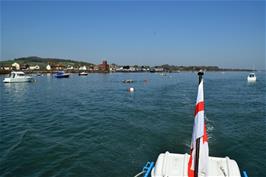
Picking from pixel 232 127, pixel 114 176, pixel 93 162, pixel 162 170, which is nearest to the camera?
pixel 162 170

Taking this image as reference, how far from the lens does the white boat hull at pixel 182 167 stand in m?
7.40

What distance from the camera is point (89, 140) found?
17.3 m

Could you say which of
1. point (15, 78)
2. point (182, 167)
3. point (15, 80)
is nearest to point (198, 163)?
point (182, 167)

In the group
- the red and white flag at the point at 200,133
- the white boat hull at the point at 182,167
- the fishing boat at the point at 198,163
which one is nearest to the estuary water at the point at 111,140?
the white boat hull at the point at 182,167

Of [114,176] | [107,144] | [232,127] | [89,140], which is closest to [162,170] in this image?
[114,176]

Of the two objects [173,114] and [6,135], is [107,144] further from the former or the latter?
[173,114]

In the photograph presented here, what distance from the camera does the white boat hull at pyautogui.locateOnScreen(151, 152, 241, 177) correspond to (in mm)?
7398

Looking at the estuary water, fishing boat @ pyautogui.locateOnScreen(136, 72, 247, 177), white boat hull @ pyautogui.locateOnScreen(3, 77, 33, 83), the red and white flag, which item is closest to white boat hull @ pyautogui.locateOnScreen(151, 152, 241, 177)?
fishing boat @ pyautogui.locateOnScreen(136, 72, 247, 177)

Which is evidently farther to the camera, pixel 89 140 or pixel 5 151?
pixel 89 140

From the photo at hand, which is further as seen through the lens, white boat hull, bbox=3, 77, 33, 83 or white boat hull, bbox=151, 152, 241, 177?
white boat hull, bbox=3, 77, 33, 83

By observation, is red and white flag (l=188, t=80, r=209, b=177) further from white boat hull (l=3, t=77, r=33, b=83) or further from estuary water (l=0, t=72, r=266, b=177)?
white boat hull (l=3, t=77, r=33, b=83)

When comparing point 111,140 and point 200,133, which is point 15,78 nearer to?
point 111,140

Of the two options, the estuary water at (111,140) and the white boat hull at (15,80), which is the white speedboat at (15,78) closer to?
the white boat hull at (15,80)

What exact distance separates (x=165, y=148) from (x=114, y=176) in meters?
5.52
